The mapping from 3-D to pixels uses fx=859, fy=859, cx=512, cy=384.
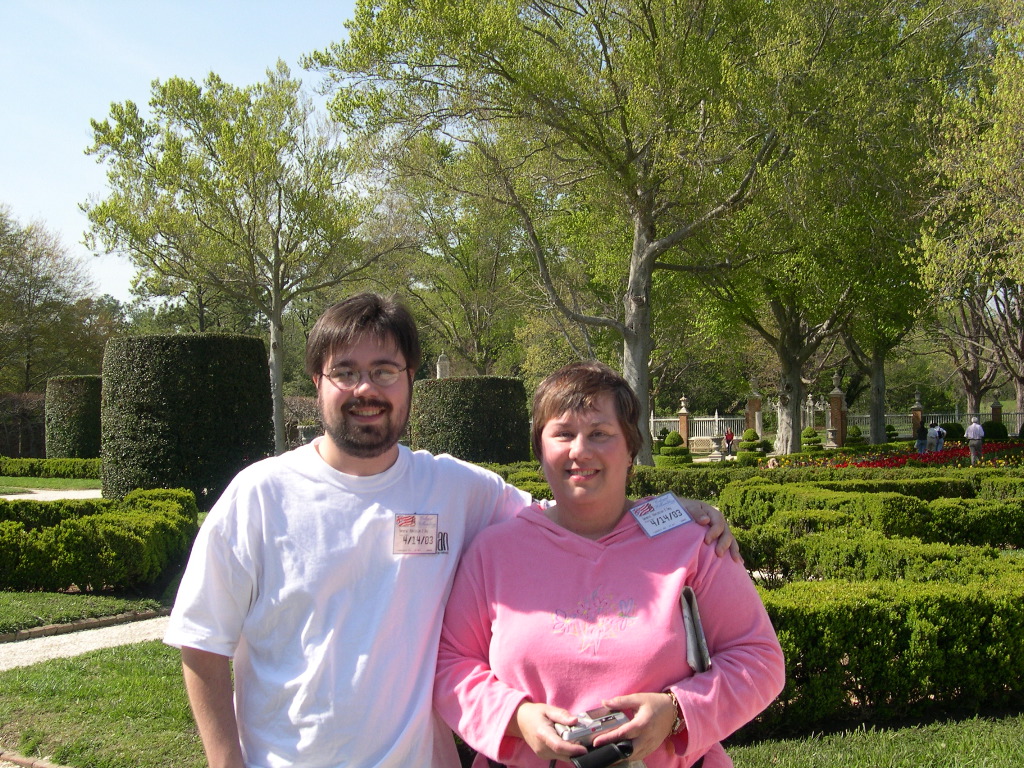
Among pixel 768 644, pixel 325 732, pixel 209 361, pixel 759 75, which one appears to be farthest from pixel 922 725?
pixel 759 75

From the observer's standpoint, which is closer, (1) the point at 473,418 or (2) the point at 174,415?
(2) the point at 174,415

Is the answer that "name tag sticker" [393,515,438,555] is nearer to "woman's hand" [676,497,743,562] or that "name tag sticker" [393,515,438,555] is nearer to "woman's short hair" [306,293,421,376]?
"woman's short hair" [306,293,421,376]

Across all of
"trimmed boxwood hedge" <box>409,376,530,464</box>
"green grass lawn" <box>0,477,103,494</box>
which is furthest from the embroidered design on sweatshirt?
"green grass lawn" <box>0,477,103,494</box>

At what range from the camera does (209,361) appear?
13.8 m

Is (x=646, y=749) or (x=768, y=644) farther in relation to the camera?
(x=768, y=644)

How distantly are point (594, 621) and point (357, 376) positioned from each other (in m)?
0.81

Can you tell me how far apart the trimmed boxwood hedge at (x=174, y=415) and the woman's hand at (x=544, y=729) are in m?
12.5

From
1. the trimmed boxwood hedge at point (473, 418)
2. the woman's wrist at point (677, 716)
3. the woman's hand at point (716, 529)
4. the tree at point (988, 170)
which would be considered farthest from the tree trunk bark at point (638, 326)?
the woman's wrist at point (677, 716)

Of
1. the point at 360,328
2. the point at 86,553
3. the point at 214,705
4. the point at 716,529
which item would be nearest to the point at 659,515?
the point at 716,529

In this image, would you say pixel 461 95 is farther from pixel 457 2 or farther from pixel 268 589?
pixel 268 589

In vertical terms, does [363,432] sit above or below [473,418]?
below

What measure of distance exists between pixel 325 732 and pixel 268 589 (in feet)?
1.12

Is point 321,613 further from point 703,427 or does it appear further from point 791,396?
point 703,427

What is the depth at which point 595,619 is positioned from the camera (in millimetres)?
1959
